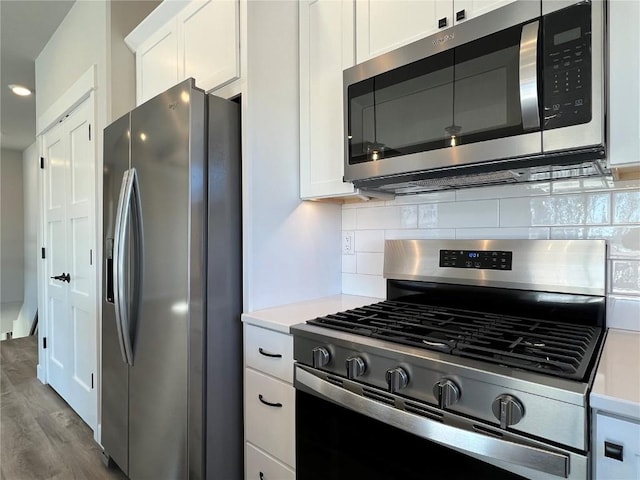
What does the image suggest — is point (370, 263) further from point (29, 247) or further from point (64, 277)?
point (29, 247)

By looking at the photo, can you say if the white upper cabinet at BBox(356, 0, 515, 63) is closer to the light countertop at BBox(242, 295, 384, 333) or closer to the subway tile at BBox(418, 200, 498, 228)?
the subway tile at BBox(418, 200, 498, 228)

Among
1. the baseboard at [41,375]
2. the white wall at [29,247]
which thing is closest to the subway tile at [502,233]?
the baseboard at [41,375]

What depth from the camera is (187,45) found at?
180cm

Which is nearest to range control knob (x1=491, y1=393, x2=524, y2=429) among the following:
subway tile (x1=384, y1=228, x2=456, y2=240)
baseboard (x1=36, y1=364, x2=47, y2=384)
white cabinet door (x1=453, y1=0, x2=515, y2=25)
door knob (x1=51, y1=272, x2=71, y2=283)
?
subway tile (x1=384, y1=228, x2=456, y2=240)

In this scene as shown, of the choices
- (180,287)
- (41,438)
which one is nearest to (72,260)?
(41,438)

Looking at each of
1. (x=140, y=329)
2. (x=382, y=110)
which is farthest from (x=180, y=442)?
(x=382, y=110)

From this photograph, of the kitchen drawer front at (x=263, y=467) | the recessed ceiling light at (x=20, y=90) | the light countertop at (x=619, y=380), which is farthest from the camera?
the recessed ceiling light at (x=20, y=90)

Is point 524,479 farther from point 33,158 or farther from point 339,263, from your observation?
point 33,158

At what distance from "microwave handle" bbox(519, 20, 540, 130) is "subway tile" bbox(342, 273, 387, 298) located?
99 centimetres

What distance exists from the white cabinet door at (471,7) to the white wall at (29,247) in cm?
657

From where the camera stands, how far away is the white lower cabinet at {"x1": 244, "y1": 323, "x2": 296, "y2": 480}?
1307 mm

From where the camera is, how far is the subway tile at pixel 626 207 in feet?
3.79

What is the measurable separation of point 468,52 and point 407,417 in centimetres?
110

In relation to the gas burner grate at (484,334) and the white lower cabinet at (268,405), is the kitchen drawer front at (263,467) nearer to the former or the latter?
the white lower cabinet at (268,405)
